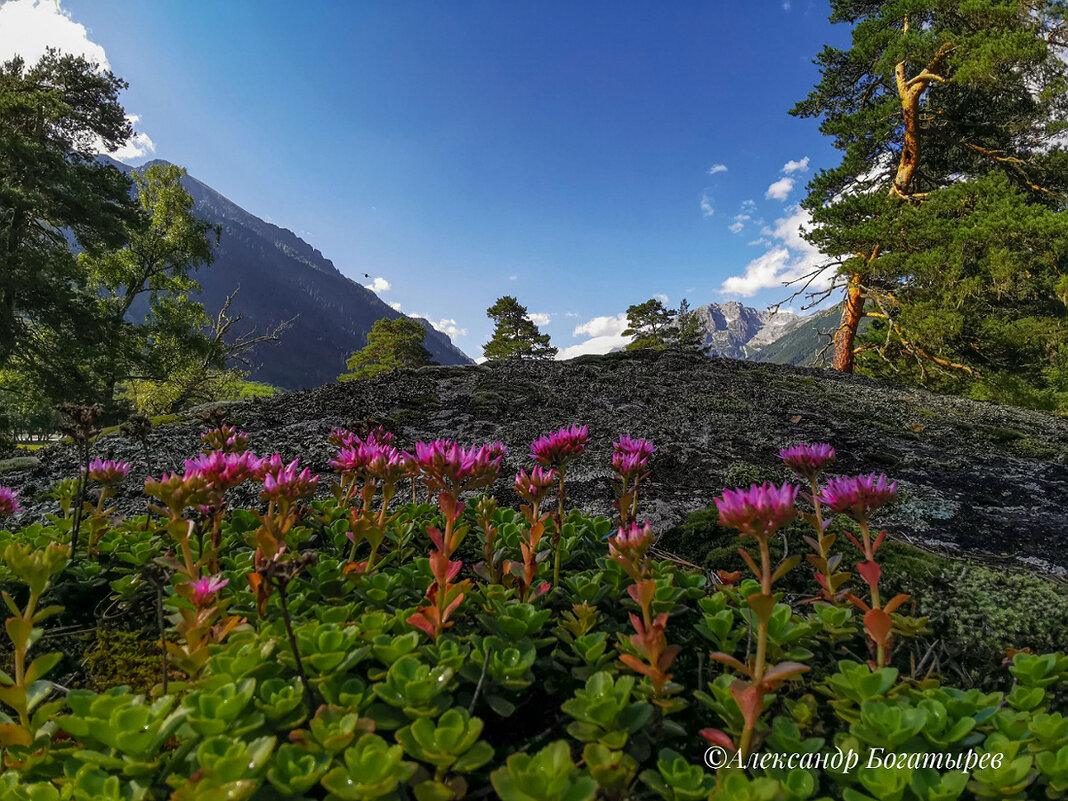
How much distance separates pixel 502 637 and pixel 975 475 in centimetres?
325

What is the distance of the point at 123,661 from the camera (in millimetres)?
1229

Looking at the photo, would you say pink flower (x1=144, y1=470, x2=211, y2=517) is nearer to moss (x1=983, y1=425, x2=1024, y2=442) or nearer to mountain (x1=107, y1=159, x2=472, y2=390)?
moss (x1=983, y1=425, x2=1024, y2=442)

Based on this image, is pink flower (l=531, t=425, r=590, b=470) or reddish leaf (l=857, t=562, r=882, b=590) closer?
reddish leaf (l=857, t=562, r=882, b=590)

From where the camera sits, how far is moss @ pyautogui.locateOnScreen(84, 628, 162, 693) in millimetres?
1149

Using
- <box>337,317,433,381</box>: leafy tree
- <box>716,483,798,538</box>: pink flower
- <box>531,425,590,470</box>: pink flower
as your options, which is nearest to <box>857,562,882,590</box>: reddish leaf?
<box>716,483,798,538</box>: pink flower

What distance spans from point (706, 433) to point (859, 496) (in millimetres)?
2381

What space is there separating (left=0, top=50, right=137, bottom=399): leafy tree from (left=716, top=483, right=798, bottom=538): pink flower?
15.5 meters

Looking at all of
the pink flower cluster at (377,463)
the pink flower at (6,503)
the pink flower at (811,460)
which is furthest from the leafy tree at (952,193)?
the pink flower at (6,503)

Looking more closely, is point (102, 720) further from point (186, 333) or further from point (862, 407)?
point (186, 333)

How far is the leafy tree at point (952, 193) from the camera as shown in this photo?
8.27 metres

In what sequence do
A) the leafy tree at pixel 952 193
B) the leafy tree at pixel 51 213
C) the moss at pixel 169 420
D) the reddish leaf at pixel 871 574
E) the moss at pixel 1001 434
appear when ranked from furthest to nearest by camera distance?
the leafy tree at pixel 51 213
the leafy tree at pixel 952 193
the moss at pixel 169 420
the moss at pixel 1001 434
the reddish leaf at pixel 871 574

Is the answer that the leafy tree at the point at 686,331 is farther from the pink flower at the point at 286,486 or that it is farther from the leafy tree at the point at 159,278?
the pink flower at the point at 286,486

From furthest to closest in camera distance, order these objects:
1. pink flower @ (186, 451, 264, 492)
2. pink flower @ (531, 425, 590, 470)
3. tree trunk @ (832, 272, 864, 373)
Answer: tree trunk @ (832, 272, 864, 373) < pink flower @ (531, 425, 590, 470) < pink flower @ (186, 451, 264, 492)

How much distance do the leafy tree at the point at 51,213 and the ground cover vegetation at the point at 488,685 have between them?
14025 mm
